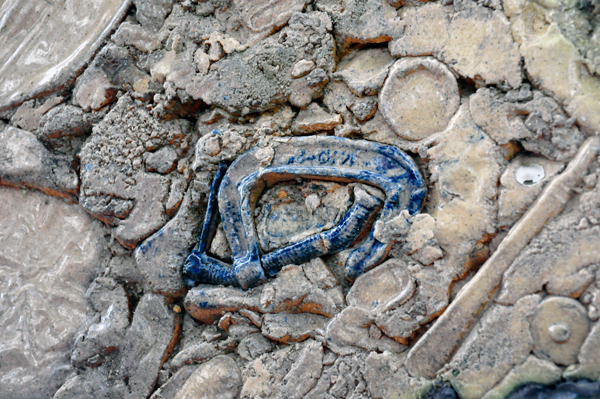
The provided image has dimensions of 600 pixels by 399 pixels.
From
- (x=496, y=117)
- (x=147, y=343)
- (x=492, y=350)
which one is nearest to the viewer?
(x=492, y=350)

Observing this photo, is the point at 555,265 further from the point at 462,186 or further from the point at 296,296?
the point at 296,296

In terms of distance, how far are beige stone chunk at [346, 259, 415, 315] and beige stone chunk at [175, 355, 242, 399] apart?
650 millimetres

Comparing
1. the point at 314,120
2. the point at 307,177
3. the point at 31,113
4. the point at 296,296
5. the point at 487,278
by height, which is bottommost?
the point at 296,296

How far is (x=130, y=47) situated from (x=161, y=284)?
1.26m

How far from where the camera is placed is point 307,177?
91.1 inches

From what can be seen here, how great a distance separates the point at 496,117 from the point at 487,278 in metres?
0.64

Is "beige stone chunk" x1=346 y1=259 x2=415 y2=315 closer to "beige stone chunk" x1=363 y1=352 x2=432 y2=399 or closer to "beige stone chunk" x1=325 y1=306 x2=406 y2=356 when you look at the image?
"beige stone chunk" x1=325 y1=306 x2=406 y2=356

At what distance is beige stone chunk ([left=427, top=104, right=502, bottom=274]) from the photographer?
200 centimetres

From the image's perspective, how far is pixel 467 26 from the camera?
209cm

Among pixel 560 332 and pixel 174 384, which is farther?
pixel 174 384

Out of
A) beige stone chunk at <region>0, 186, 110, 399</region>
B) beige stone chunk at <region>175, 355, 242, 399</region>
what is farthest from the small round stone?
beige stone chunk at <region>0, 186, 110, 399</region>

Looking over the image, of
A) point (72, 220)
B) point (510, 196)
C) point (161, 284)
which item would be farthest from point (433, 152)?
point (72, 220)

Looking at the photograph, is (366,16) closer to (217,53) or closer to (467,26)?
(467,26)

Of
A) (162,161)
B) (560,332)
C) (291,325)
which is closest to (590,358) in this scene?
(560,332)
